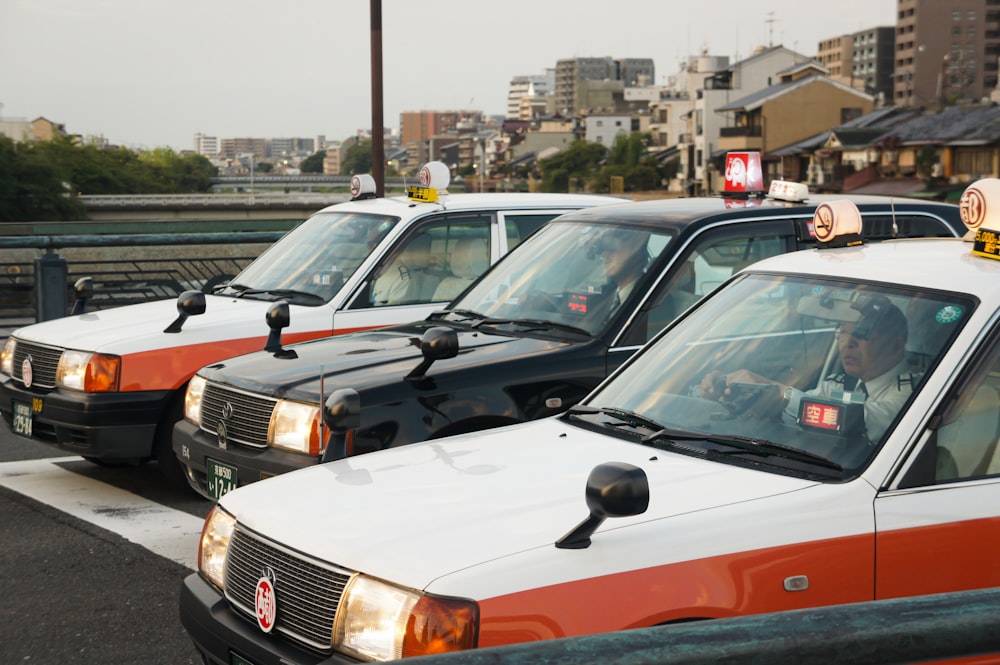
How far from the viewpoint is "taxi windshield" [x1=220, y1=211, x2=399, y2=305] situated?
7.80 m

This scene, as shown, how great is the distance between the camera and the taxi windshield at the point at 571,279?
5.93m

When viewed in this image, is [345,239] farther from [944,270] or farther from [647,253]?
[944,270]

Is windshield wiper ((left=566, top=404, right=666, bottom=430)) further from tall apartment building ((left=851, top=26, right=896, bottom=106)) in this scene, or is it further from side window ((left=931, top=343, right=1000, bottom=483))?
tall apartment building ((left=851, top=26, right=896, bottom=106))

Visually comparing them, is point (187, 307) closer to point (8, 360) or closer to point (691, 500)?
point (8, 360)

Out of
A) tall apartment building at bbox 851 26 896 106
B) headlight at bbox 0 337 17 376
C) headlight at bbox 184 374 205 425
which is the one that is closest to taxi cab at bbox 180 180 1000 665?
headlight at bbox 184 374 205 425

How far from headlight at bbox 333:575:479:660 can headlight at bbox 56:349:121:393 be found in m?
4.45

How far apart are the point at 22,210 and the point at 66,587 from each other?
73490 millimetres

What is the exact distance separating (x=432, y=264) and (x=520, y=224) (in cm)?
69

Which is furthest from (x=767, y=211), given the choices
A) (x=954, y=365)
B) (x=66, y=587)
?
(x=66, y=587)

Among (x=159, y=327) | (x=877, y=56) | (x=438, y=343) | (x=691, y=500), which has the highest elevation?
(x=877, y=56)

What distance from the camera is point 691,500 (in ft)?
10.2

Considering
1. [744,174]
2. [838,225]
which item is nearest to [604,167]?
[744,174]

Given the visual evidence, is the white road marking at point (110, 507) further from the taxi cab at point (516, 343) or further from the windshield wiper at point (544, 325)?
the windshield wiper at point (544, 325)

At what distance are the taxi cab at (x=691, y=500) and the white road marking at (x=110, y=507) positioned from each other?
8.52 ft
